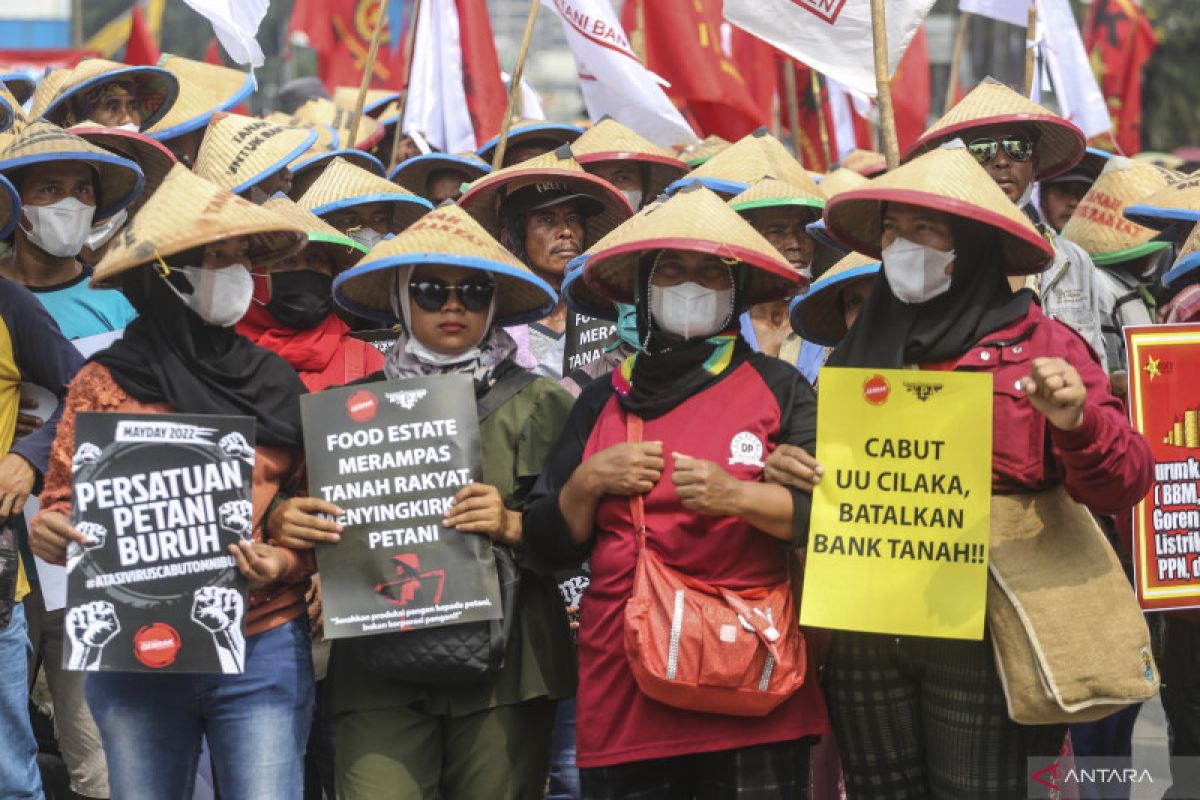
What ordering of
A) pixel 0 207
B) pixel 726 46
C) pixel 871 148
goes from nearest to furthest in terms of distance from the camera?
A: pixel 0 207 < pixel 726 46 < pixel 871 148

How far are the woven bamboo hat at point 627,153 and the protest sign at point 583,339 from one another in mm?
1839

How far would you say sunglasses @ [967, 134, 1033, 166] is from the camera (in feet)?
18.7

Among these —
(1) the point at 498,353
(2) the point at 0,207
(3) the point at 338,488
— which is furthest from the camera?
(2) the point at 0,207

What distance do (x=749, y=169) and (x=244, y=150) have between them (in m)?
2.10

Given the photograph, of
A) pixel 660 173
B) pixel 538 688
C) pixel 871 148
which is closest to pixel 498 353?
pixel 538 688

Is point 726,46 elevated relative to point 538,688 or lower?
elevated

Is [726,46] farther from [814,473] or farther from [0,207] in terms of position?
[814,473]

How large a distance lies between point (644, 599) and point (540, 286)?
106 centimetres

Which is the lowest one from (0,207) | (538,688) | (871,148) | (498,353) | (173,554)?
(538,688)

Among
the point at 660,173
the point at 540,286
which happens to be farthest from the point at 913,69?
the point at 540,286

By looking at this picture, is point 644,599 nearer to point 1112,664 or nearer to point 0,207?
point 1112,664

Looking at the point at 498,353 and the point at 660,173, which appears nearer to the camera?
the point at 498,353

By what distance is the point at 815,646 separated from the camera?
4.52 metres

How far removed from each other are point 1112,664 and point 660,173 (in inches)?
172
